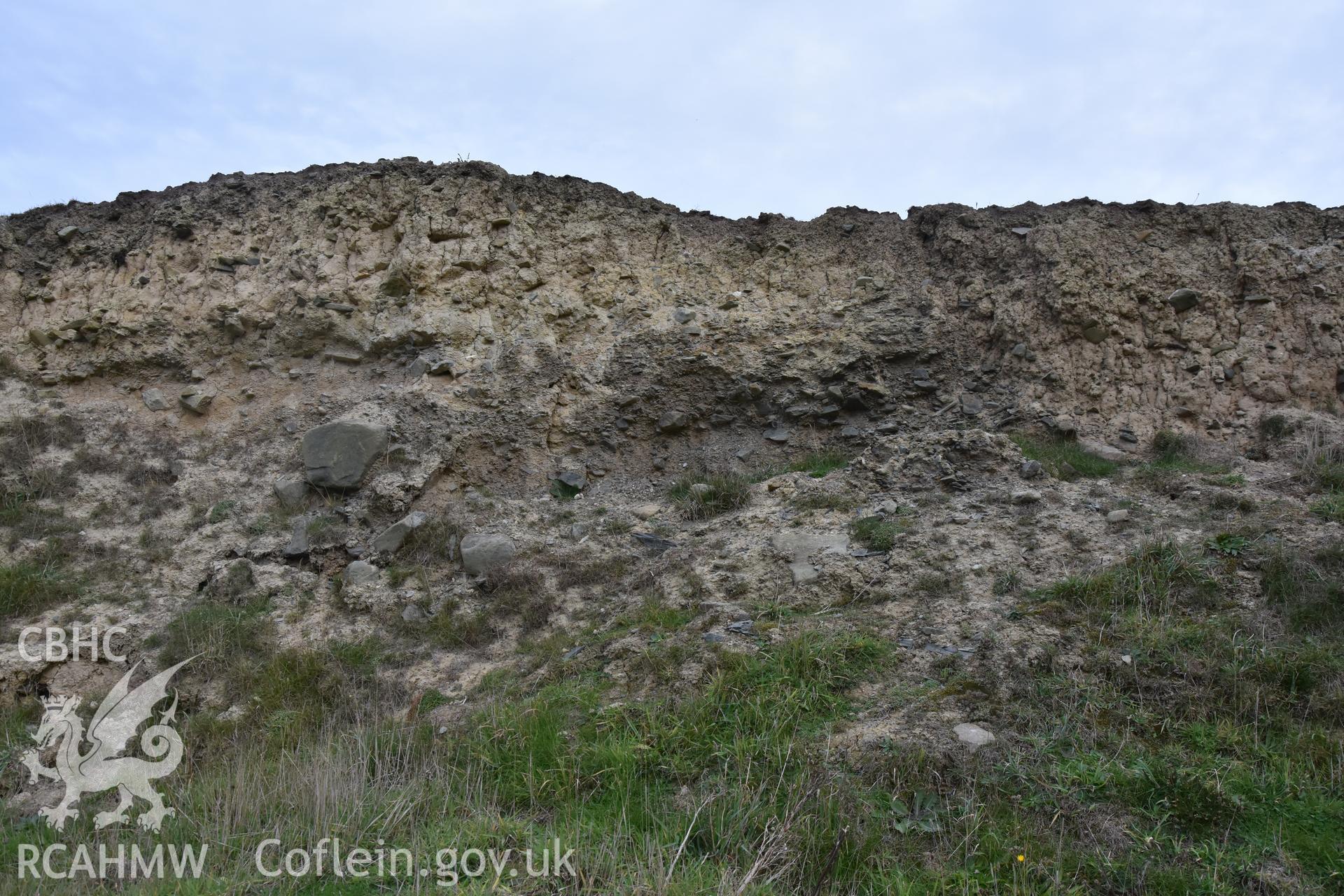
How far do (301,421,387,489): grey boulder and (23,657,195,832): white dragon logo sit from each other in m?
2.49

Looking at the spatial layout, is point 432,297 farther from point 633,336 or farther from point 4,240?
point 4,240

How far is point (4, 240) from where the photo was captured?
10812mm

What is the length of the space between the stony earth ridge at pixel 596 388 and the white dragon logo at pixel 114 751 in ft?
1.35

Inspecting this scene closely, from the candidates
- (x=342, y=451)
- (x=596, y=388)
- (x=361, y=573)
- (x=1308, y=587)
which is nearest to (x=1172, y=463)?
(x=1308, y=587)

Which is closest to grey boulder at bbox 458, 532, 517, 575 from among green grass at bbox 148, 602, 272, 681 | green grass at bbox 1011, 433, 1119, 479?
green grass at bbox 148, 602, 272, 681

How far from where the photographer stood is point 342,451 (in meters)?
8.49

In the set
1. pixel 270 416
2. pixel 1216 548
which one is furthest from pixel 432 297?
pixel 1216 548

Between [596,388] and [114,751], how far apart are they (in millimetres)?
5556

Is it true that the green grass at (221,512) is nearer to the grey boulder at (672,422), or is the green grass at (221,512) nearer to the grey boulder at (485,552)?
the grey boulder at (485,552)

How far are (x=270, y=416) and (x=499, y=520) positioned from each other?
3.32 m

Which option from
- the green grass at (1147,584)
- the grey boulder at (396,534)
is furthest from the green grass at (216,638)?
the green grass at (1147,584)

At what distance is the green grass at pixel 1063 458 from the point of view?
25.4 ft

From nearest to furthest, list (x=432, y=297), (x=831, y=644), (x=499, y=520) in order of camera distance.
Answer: (x=831, y=644), (x=499, y=520), (x=432, y=297)

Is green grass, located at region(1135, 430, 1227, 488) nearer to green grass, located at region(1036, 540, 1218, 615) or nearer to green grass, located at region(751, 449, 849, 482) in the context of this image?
green grass, located at region(1036, 540, 1218, 615)
